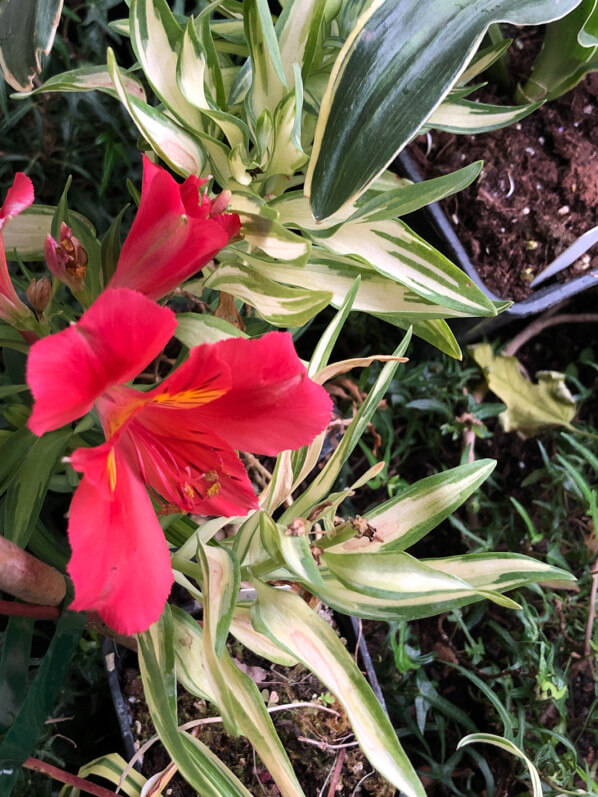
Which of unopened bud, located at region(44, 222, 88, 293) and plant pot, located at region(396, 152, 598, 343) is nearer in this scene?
unopened bud, located at region(44, 222, 88, 293)

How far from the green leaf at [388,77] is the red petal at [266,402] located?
211mm

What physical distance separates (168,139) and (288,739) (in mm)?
719

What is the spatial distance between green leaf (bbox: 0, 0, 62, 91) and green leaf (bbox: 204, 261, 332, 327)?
26 cm

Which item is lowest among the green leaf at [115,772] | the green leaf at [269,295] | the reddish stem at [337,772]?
the reddish stem at [337,772]

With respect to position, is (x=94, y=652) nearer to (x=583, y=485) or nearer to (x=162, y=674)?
(x=162, y=674)

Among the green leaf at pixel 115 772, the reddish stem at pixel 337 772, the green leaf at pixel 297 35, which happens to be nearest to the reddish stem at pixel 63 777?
the green leaf at pixel 115 772

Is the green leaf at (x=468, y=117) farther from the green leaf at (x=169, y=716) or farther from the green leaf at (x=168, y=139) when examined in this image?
the green leaf at (x=169, y=716)

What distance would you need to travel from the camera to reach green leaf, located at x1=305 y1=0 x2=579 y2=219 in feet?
1.92

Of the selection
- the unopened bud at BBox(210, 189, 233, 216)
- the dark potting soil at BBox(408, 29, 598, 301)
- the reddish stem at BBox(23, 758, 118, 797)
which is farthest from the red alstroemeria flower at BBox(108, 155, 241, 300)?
the dark potting soil at BBox(408, 29, 598, 301)

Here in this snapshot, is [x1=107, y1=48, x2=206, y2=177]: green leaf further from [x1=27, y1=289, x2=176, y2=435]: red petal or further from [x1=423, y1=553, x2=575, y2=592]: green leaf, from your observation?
[x1=423, y1=553, x2=575, y2=592]: green leaf

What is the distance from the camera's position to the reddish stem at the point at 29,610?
579 millimetres

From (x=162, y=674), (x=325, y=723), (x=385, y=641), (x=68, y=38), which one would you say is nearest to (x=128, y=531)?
(x=162, y=674)

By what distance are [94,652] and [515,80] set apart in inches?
43.4

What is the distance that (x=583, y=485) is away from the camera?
1027 millimetres
